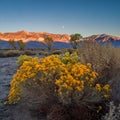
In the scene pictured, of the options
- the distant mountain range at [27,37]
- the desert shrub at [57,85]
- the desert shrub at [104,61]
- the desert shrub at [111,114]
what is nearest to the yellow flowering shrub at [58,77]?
the desert shrub at [57,85]

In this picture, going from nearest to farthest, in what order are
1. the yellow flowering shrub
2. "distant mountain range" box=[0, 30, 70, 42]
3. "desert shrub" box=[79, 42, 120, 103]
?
the yellow flowering shrub, "desert shrub" box=[79, 42, 120, 103], "distant mountain range" box=[0, 30, 70, 42]

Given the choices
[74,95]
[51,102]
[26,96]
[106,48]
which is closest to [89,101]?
[74,95]

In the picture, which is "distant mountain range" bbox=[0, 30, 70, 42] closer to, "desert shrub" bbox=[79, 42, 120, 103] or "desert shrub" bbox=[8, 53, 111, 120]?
"desert shrub" bbox=[79, 42, 120, 103]

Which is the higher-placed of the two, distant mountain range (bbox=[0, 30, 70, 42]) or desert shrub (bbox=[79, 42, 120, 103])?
desert shrub (bbox=[79, 42, 120, 103])

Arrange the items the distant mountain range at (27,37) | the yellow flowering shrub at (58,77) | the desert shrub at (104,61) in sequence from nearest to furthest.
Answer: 1. the yellow flowering shrub at (58,77)
2. the desert shrub at (104,61)
3. the distant mountain range at (27,37)

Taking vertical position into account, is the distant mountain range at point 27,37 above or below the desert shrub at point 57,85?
below

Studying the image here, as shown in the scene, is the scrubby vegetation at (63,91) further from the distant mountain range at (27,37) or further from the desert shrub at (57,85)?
the distant mountain range at (27,37)

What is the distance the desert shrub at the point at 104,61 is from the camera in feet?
22.7

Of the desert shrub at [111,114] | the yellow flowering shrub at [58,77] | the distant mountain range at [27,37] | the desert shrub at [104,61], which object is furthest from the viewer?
the distant mountain range at [27,37]

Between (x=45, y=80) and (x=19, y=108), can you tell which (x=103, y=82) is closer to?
(x=45, y=80)

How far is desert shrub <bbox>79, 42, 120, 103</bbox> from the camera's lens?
691cm

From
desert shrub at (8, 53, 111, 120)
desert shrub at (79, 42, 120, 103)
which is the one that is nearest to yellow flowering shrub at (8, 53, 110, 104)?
desert shrub at (8, 53, 111, 120)

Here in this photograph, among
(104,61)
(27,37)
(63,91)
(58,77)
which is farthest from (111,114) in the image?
(27,37)

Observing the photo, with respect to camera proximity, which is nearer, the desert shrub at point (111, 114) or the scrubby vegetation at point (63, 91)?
the desert shrub at point (111, 114)
